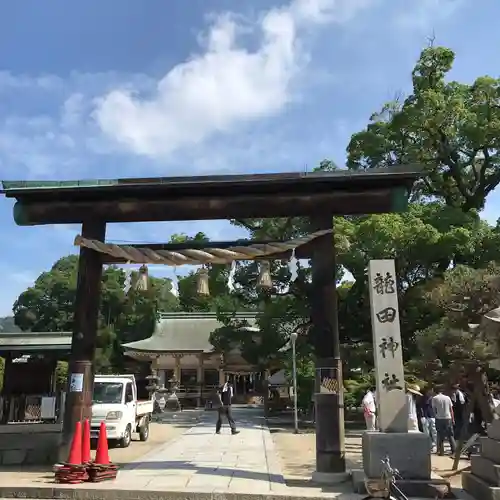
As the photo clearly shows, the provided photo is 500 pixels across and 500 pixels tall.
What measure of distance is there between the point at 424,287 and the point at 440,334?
4830 millimetres

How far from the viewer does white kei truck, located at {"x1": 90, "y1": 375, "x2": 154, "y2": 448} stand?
14383 millimetres

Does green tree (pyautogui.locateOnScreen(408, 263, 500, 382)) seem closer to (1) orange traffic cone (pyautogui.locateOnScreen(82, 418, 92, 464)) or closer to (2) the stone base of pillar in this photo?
(2) the stone base of pillar

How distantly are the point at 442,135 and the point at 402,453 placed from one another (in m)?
17.7

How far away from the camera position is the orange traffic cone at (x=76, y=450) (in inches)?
346

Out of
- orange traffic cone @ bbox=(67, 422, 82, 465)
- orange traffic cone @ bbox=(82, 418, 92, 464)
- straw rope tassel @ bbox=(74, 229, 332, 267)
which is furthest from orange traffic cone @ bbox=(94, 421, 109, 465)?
straw rope tassel @ bbox=(74, 229, 332, 267)

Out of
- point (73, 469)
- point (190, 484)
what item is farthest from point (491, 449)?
point (73, 469)

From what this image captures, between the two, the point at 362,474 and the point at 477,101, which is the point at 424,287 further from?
the point at 362,474

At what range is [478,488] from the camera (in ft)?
24.9

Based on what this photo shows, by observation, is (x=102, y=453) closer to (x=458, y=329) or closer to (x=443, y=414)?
(x=443, y=414)

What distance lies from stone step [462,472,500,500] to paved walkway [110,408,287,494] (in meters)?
2.84

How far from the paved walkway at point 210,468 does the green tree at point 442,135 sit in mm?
13810

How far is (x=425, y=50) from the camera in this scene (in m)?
22.9

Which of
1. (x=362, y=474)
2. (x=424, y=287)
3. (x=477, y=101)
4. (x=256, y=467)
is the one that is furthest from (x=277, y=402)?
(x=362, y=474)

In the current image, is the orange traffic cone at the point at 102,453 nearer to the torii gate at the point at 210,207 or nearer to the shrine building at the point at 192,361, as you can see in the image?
the torii gate at the point at 210,207
